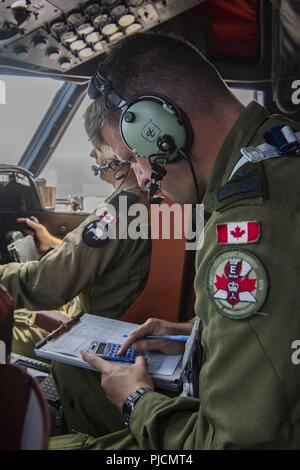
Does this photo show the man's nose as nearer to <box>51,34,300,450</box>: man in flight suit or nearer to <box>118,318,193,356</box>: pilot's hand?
<box>51,34,300,450</box>: man in flight suit

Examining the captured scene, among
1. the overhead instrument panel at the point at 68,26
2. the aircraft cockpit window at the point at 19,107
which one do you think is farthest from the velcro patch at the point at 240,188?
the aircraft cockpit window at the point at 19,107

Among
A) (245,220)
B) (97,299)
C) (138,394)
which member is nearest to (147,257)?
(97,299)

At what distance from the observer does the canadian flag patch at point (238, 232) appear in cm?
63

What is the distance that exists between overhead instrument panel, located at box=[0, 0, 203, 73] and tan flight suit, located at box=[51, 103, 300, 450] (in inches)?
38.6

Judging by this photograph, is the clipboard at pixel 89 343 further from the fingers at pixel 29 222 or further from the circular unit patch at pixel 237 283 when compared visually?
the fingers at pixel 29 222

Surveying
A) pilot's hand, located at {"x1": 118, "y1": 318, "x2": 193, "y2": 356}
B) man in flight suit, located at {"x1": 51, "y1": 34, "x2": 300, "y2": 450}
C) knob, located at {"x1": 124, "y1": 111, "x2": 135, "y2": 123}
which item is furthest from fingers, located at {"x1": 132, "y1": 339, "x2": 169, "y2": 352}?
knob, located at {"x1": 124, "y1": 111, "x2": 135, "y2": 123}

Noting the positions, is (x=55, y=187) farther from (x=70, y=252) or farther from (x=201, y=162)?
(x=201, y=162)

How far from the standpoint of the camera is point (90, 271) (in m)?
1.38

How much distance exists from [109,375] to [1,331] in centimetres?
29

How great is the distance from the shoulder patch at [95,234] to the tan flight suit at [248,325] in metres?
0.72

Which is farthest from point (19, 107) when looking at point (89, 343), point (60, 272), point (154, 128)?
point (89, 343)

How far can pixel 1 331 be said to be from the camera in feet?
2.42

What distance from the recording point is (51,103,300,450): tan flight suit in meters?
0.58
